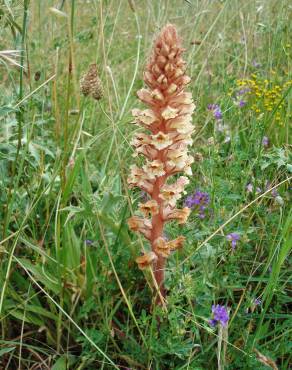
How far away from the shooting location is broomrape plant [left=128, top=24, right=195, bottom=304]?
51.6 inches

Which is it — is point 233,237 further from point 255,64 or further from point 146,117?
point 255,64

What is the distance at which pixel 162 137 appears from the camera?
136 cm

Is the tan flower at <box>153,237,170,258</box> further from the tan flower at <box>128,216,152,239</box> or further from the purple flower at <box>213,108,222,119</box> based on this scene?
the purple flower at <box>213,108,222,119</box>

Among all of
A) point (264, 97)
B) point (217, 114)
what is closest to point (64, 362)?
point (217, 114)

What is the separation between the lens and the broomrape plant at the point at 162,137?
51.6 inches

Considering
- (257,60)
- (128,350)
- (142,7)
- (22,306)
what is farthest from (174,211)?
(142,7)

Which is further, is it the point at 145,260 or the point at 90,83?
the point at 90,83

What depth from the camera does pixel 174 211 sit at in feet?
4.79

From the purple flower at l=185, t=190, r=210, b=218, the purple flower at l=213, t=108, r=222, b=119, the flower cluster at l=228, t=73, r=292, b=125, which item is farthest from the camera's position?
the flower cluster at l=228, t=73, r=292, b=125

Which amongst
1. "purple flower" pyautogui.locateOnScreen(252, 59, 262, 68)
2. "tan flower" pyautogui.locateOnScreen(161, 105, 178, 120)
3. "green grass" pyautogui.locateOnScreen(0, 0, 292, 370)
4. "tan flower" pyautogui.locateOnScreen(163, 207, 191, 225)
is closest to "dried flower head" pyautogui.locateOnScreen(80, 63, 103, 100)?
"green grass" pyautogui.locateOnScreen(0, 0, 292, 370)

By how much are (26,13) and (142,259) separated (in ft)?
2.57

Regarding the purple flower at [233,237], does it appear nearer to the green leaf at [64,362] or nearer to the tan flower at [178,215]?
the tan flower at [178,215]

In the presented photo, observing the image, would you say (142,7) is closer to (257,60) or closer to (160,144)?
(257,60)

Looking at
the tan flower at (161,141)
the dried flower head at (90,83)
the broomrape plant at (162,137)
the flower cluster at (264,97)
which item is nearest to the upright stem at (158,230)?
the broomrape plant at (162,137)
